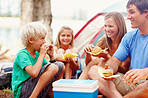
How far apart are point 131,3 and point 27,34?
3.70ft

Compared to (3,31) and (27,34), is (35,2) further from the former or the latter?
(3,31)

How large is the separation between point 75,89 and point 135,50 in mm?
810

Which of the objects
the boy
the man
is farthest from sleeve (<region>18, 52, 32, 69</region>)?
the man

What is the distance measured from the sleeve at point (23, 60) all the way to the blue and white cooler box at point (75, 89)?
0.47 m


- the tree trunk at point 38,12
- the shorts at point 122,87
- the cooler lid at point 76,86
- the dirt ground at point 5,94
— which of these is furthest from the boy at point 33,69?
the tree trunk at point 38,12

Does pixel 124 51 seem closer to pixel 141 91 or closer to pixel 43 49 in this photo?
pixel 141 91

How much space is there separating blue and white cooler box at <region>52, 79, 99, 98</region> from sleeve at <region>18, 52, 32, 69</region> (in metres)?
0.47

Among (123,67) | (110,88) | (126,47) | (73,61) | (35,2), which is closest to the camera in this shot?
(110,88)

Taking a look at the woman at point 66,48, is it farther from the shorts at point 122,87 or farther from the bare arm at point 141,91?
the bare arm at point 141,91

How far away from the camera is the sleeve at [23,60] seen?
2.28 m

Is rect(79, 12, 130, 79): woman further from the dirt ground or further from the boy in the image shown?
the dirt ground

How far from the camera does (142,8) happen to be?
2297mm

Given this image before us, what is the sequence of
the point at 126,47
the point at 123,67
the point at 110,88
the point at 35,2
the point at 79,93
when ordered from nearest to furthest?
1. the point at 79,93
2. the point at 110,88
3. the point at 126,47
4. the point at 123,67
5. the point at 35,2

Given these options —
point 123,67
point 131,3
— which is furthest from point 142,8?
point 123,67
